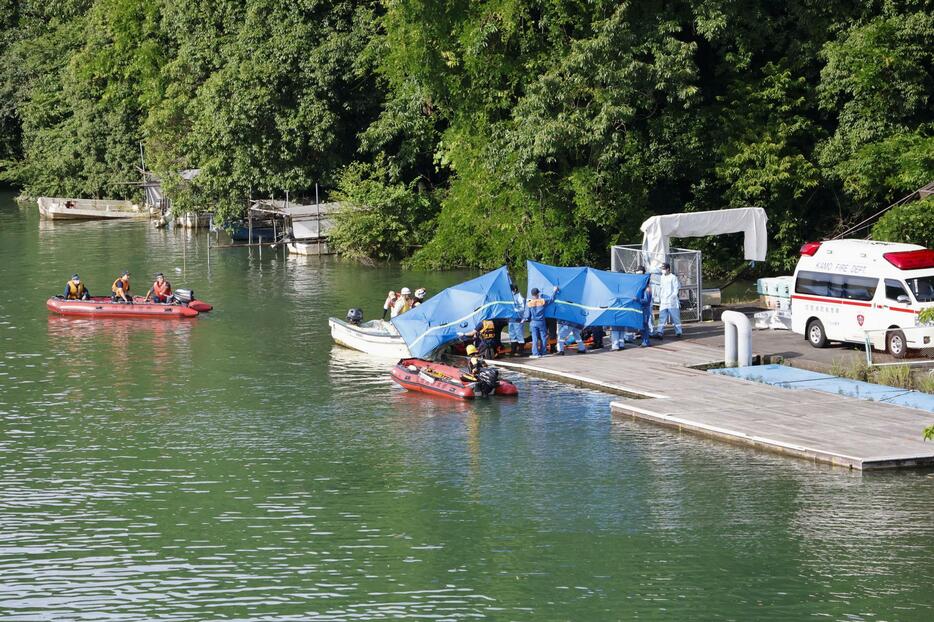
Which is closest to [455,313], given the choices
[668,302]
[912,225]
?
[668,302]

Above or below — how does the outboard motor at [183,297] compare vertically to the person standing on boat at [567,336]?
above

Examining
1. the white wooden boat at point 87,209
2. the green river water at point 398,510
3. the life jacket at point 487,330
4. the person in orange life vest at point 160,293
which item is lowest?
the green river water at point 398,510

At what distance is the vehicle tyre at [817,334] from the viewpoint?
34.1 m

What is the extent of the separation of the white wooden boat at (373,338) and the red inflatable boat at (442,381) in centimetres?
307

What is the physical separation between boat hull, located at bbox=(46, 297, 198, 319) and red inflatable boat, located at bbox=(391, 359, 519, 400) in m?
13.6

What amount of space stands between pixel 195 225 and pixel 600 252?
99.8 feet

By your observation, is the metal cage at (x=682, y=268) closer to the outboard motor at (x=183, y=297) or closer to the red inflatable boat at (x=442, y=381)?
the red inflatable boat at (x=442, y=381)

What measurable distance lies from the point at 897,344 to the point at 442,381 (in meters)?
11.5

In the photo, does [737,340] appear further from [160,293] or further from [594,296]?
[160,293]

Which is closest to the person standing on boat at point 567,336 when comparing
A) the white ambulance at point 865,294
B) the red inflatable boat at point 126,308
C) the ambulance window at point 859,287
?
the white ambulance at point 865,294

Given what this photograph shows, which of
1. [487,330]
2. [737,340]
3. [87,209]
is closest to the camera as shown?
[737,340]

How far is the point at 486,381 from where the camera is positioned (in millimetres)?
31328

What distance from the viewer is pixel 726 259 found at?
50781 millimetres

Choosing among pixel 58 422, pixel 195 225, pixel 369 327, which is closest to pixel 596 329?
pixel 369 327
